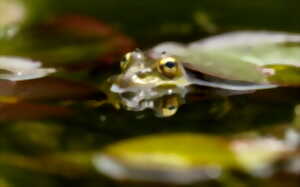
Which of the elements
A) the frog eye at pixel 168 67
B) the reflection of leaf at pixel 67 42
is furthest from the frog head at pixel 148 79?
the reflection of leaf at pixel 67 42

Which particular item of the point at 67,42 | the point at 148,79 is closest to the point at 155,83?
the point at 148,79

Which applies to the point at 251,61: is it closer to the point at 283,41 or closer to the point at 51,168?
the point at 283,41

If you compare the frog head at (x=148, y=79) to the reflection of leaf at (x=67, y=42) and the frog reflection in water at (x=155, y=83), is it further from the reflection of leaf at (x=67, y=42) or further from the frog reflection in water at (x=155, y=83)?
the reflection of leaf at (x=67, y=42)

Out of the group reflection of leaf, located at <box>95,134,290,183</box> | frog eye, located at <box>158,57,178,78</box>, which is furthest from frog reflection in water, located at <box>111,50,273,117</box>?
reflection of leaf, located at <box>95,134,290,183</box>

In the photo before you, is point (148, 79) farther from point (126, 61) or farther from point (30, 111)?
point (30, 111)

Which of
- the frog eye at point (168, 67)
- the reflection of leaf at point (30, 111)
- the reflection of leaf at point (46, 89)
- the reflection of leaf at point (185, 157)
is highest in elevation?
the frog eye at point (168, 67)

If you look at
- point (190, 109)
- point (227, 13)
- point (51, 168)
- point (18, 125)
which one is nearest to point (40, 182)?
point (51, 168)

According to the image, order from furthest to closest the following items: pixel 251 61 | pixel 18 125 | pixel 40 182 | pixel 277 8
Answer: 1. pixel 277 8
2. pixel 251 61
3. pixel 18 125
4. pixel 40 182

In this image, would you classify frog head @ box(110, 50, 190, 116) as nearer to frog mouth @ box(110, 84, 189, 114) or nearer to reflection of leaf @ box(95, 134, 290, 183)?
frog mouth @ box(110, 84, 189, 114)
